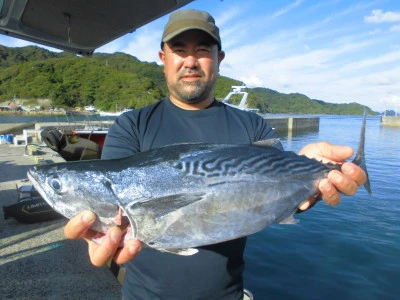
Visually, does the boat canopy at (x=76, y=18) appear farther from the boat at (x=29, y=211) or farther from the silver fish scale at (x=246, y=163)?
the boat at (x=29, y=211)

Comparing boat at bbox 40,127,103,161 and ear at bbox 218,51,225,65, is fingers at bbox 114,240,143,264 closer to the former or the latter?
ear at bbox 218,51,225,65

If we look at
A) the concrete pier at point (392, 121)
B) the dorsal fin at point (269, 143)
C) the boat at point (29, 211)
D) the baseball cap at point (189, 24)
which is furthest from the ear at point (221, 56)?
the concrete pier at point (392, 121)

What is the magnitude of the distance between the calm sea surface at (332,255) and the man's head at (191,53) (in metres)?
5.88

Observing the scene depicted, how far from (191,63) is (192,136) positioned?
579mm

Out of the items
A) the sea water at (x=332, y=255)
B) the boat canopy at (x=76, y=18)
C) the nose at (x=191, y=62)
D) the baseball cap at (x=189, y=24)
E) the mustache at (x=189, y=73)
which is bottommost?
the sea water at (x=332, y=255)

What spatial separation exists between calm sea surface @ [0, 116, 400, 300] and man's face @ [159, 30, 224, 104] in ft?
19.3

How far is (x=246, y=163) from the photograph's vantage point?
202 cm

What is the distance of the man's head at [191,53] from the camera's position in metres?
2.35

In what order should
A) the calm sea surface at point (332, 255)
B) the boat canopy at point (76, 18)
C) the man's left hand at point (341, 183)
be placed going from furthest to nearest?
the calm sea surface at point (332, 255)
the boat canopy at point (76, 18)
the man's left hand at point (341, 183)

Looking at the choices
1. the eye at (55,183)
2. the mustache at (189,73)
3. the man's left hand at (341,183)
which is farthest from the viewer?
the mustache at (189,73)

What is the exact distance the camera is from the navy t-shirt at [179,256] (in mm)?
2193

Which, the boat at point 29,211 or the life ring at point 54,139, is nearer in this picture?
the life ring at point 54,139

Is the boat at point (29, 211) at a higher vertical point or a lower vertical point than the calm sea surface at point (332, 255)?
higher

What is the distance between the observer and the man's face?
241 centimetres
